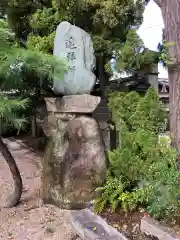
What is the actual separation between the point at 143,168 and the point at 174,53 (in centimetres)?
141

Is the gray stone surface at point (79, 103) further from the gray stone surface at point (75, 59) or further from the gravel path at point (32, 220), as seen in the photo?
the gravel path at point (32, 220)

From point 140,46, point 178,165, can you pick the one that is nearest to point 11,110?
point 178,165

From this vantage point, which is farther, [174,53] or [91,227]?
[174,53]

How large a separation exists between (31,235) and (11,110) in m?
1.50

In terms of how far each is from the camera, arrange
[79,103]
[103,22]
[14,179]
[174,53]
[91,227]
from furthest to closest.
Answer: [103,22] → [14,179] → [79,103] → [174,53] → [91,227]

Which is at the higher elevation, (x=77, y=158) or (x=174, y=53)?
(x=174, y=53)

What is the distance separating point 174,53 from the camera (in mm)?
3400

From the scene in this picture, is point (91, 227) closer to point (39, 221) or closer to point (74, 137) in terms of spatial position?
point (39, 221)

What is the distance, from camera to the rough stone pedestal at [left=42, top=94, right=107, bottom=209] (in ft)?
12.9

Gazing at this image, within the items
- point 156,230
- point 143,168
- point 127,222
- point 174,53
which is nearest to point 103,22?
point 174,53

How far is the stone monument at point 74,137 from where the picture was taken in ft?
12.9

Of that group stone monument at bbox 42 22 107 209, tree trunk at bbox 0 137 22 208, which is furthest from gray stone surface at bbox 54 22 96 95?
tree trunk at bbox 0 137 22 208

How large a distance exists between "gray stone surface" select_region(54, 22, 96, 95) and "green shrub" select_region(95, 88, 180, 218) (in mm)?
829

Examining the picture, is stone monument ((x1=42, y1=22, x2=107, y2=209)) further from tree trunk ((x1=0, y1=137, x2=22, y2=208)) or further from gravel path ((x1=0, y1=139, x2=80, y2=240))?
tree trunk ((x1=0, y1=137, x2=22, y2=208))
